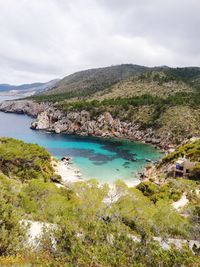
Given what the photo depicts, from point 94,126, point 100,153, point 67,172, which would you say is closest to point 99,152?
point 100,153

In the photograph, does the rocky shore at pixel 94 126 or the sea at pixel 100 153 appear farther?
the rocky shore at pixel 94 126

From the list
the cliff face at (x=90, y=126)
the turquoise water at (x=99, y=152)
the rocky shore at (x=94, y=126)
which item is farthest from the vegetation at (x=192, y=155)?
the cliff face at (x=90, y=126)

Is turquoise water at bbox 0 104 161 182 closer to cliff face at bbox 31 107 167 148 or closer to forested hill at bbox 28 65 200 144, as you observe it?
cliff face at bbox 31 107 167 148

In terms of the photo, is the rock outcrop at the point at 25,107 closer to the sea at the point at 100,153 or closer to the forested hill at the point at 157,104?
the forested hill at the point at 157,104

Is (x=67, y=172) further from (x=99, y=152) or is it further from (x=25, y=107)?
(x=25, y=107)

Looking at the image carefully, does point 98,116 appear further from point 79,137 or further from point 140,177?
point 140,177

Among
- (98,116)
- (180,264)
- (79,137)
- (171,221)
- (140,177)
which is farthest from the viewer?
(98,116)

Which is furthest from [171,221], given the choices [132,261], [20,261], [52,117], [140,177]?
[52,117]

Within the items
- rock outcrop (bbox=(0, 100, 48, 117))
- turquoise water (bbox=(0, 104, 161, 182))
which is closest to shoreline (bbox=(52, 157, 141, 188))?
turquoise water (bbox=(0, 104, 161, 182))
